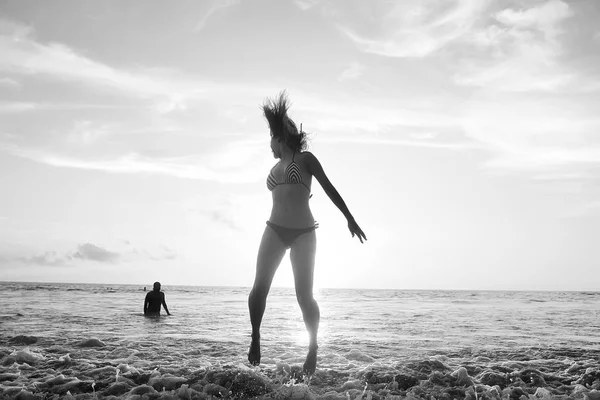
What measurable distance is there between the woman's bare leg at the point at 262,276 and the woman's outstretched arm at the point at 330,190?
0.73 metres

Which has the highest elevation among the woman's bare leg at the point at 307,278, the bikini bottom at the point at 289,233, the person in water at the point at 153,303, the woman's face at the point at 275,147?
the woman's face at the point at 275,147

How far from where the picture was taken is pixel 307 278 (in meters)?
4.87

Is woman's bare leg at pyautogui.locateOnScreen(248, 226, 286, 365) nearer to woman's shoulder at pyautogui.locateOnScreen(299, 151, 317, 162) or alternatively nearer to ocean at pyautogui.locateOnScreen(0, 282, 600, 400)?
ocean at pyautogui.locateOnScreen(0, 282, 600, 400)

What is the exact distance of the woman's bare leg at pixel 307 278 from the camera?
4.84 metres

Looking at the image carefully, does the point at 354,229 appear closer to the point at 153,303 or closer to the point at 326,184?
the point at 326,184

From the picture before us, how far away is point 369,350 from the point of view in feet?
24.8

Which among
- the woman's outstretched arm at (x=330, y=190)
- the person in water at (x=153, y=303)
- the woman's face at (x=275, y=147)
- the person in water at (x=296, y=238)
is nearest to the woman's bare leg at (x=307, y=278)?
the person in water at (x=296, y=238)

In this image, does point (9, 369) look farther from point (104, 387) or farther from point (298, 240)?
point (298, 240)

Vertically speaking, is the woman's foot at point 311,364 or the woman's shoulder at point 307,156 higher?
the woman's shoulder at point 307,156

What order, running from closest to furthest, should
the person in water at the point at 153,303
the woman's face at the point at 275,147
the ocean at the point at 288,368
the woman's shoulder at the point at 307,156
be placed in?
the ocean at the point at 288,368, the woman's shoulder at the point at 307,156, the woman's face at the point at 275,147, the person in water at the point at 153,303

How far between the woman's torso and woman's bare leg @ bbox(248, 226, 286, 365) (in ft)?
0.70

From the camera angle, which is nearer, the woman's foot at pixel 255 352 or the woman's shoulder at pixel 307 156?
the woman's foot at pixel 255 352

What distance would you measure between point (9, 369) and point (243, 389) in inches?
113

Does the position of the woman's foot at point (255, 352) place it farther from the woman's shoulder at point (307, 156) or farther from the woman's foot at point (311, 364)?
the woman's shoulder at point (307, 156)
